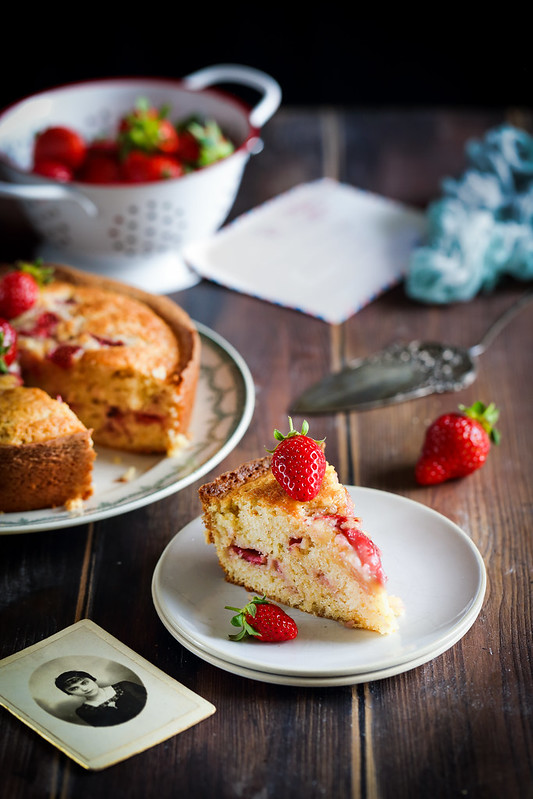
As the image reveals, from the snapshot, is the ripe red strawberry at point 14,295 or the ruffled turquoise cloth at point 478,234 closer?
the ripe red strawberry at point 14,295

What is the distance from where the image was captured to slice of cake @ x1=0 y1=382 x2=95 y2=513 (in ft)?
7.36

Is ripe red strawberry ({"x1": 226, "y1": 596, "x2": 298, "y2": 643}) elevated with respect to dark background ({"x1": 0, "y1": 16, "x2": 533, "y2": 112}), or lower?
lower

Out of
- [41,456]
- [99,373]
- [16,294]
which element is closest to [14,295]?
[16,294]

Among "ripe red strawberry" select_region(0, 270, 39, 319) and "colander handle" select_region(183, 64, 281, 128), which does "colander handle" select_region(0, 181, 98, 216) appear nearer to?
"ripe red strawberry" select_region(0, 270, 39, 319)

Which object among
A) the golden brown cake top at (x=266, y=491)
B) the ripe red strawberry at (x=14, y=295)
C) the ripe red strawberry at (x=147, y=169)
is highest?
the ripe red strawberry at (x=147, y=169)

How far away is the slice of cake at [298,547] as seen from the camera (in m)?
1.91

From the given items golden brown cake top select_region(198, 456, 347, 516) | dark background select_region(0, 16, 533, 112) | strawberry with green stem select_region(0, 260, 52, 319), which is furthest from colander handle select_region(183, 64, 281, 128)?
golden brown cake top select_region(198, 456, 347, 516)

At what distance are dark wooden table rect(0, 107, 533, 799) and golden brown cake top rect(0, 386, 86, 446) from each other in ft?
0.82

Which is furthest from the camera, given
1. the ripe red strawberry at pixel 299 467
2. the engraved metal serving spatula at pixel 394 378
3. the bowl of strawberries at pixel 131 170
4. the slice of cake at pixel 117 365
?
the bowl of strawberries at pixel 131 170

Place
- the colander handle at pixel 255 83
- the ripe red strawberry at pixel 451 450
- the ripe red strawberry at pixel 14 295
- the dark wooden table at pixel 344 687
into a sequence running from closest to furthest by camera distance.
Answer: the dark wooden table at pixel 344 687, the ripe red strawberry at pixel 451 450, the ripe red strawberry at pixel 14 295, the colander handle at pixel 255 83

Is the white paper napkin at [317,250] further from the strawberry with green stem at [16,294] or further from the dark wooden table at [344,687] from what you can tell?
the strawberry with green stem at [16,294]

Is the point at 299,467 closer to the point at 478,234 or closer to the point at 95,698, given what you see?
the point at 95,698

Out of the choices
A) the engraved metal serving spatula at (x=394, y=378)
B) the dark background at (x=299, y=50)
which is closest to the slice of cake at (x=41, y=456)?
the engraved metal serving spatula at (x=394, y=378)

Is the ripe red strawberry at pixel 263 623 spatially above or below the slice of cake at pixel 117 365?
below
